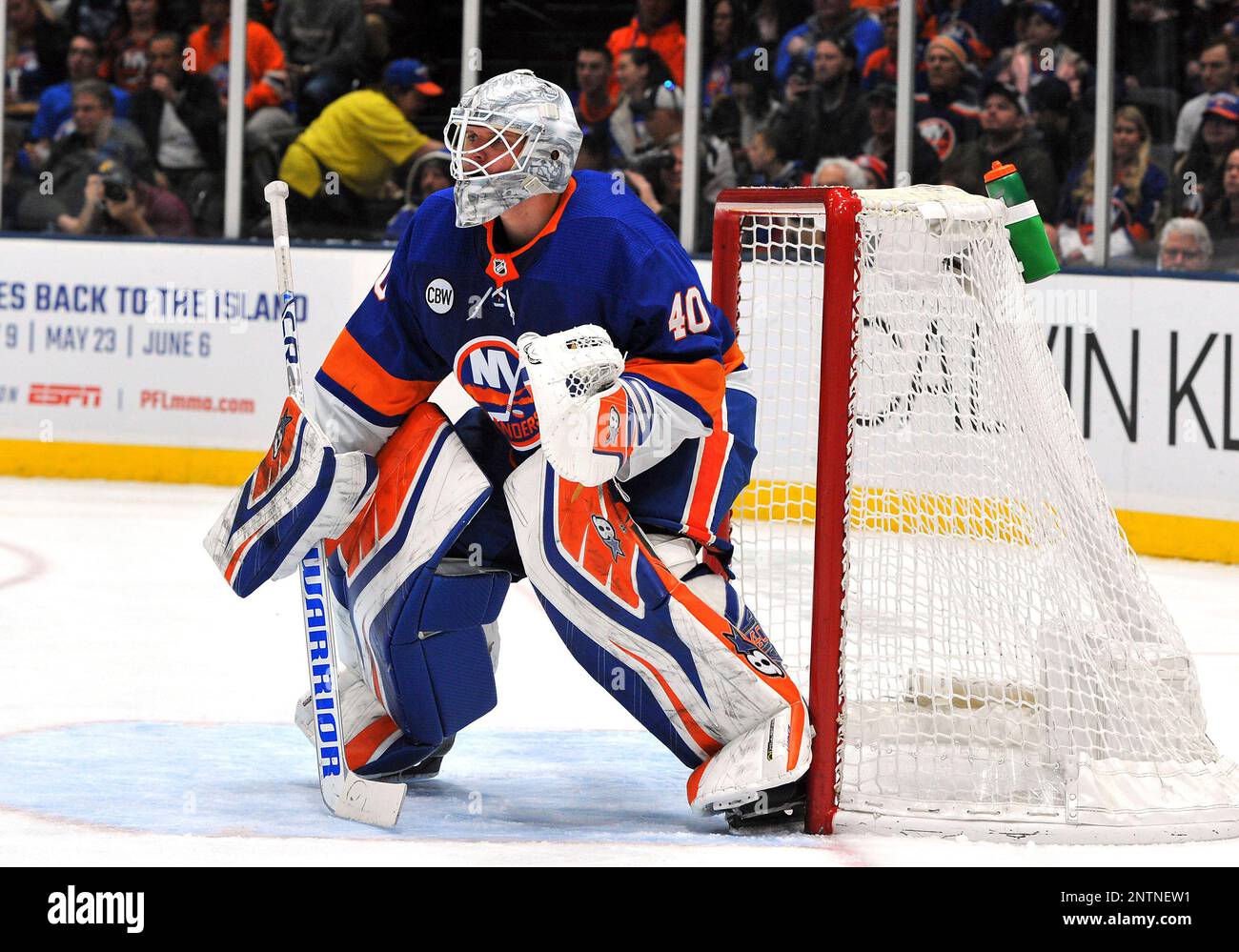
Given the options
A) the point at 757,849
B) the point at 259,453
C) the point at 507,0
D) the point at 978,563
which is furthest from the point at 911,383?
the point at 507,0

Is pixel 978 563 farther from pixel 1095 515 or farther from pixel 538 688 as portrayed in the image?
pixel 538 688

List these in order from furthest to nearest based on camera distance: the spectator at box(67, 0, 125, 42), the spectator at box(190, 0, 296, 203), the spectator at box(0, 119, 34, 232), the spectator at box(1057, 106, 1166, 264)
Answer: the spectator at box(67, 0, 125, 42), the spectator at box(0, 119, 34, 232), the spectator at box(190, 0, 296, 203), the spectator at box(1057, 106, 1166, 264)

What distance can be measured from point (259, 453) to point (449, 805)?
13.5ft

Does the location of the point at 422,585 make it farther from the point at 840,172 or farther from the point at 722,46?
the point at 722,46

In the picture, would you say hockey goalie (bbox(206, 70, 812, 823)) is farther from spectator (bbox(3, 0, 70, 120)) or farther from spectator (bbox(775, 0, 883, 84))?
spectator (bbox(3, 0, 70, 120))

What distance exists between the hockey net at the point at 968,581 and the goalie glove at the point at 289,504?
0.64 metres

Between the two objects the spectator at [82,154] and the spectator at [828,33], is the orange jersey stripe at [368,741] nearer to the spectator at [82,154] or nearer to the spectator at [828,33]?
the spectator at [828,33]

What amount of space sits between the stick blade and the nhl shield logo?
428 mm

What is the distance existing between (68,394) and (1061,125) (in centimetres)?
350

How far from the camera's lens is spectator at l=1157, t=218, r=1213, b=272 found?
5816 mm

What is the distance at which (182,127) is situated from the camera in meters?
7.20

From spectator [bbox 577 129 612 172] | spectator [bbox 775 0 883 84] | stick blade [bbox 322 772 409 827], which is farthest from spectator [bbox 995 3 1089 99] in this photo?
stick blade [bbox 322 772 409 827]

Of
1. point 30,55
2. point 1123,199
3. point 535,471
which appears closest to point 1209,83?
point 1123,199

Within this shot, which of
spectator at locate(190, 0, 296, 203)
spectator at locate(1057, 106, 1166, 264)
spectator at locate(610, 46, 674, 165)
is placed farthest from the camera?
spectator at locate(190, 0, 296, 203)
